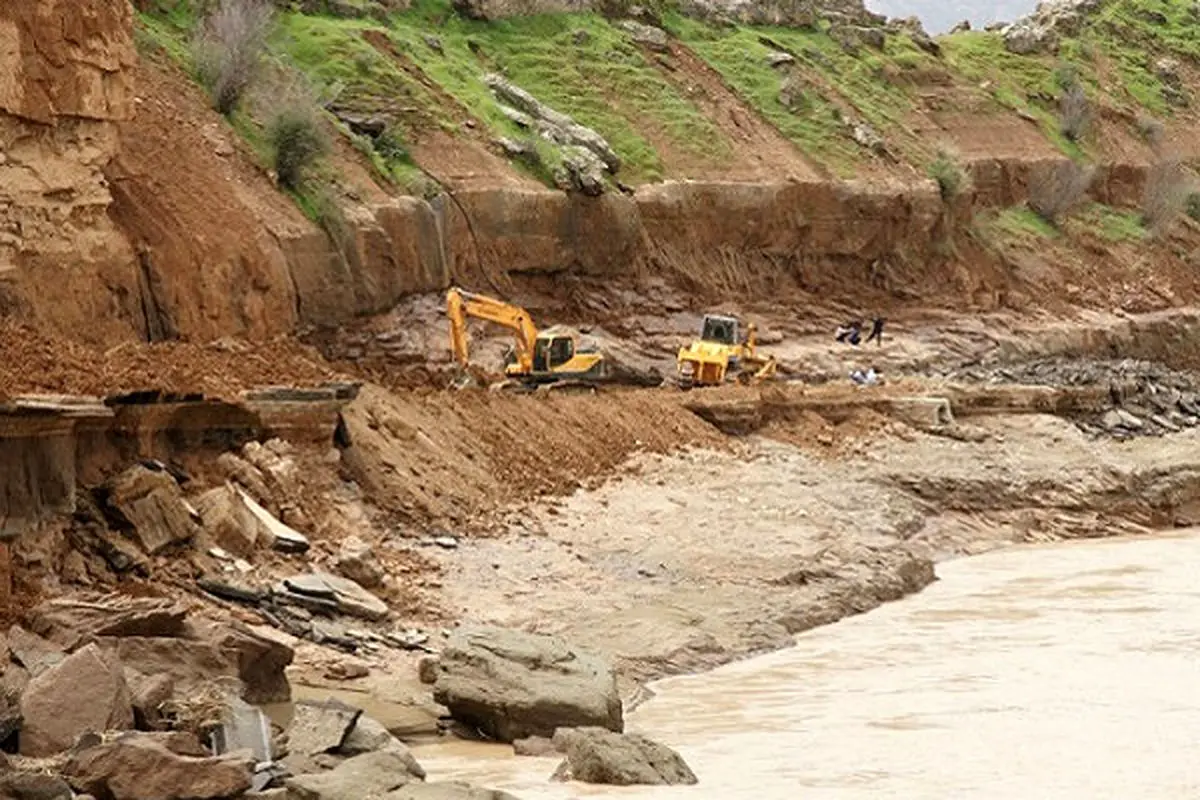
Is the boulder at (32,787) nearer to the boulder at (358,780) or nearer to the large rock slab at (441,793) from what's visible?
the boulder at (358,780)

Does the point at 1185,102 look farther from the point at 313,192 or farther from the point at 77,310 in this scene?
the point at 77,310

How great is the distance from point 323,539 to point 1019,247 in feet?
134

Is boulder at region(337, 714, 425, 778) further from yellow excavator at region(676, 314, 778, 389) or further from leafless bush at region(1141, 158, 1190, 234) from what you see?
A: leafless bush at region(1141, 158, 1190, 234)

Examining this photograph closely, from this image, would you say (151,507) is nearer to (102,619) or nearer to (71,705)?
(102,619)

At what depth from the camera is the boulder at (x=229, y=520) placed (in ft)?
64.1

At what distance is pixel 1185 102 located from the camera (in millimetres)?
73812

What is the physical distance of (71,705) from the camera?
12664 millimetres

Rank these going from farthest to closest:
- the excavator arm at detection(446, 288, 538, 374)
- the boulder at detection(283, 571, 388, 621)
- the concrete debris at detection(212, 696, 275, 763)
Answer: the excavator arm at detection(446, 288, 538, 374), the boulder at detection(283, 571, 388, 621), the concrete debris at detection(212, 696, 275, 763)

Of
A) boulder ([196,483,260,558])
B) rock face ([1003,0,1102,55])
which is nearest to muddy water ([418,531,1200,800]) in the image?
boulder ([196,483,260,558])

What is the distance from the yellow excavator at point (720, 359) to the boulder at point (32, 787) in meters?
27.5

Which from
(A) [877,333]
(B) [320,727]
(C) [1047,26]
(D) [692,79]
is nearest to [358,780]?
(B) [320,727]

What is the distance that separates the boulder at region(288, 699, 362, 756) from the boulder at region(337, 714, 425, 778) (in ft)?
0.18

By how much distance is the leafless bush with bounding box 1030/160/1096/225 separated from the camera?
62.6 metres

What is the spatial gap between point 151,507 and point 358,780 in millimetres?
6691
